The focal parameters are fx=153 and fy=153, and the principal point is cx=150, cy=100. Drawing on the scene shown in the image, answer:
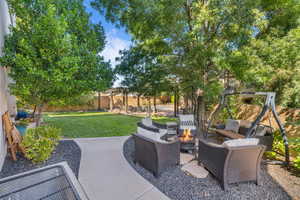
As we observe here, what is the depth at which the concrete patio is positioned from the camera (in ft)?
9.04

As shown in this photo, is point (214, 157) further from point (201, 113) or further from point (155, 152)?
point (201, 113)

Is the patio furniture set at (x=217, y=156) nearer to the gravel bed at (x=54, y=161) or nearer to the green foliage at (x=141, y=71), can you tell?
the gravel bed at (x=54, y=161)

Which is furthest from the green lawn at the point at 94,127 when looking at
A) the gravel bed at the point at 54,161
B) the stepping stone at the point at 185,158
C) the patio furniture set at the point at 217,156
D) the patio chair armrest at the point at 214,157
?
the patio chair armrest at the point at 214,157

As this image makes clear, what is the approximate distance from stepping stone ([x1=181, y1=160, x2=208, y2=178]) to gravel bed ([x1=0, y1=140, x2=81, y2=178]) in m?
2.49

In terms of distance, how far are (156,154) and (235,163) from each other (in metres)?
1.51

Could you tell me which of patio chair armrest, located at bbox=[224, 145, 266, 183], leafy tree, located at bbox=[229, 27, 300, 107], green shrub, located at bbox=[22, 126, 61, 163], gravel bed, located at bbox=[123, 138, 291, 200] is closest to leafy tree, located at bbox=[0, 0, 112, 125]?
green shrub, located at bbox=[22, 126, 61, 163]

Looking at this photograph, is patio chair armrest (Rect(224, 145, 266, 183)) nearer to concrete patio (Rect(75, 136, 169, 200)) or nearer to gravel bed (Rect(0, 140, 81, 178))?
concrete patio (Rect(75, 136, 169, 200))

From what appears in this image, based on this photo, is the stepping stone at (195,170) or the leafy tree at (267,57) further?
the leafy tree at (267,57)

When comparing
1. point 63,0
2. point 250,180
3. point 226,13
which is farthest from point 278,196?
point 63,0

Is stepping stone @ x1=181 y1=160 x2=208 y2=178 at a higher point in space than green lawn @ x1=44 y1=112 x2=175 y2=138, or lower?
lower

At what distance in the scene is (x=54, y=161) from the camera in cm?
395

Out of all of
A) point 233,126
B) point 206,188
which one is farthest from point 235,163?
point 233,126

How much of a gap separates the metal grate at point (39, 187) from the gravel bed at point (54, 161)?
1983 mm

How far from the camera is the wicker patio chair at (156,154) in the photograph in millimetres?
3283
